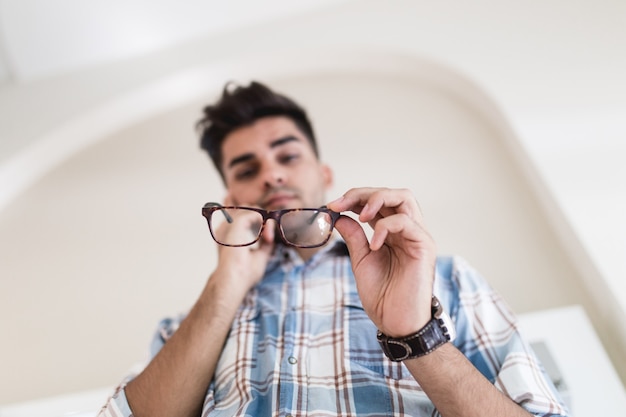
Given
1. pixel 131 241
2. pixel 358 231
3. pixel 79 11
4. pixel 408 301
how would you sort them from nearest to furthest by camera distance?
1. pixel 408 301
2. pixel 358 231
3. pixel 131 241
4. pixel 79 11

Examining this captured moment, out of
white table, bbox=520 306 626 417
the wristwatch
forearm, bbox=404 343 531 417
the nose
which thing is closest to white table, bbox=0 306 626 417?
white table, bbox=520 306 626 417

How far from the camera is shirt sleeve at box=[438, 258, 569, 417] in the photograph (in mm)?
815

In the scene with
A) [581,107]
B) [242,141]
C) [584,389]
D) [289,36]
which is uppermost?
[289,36]

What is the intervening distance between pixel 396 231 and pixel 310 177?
0.60 m

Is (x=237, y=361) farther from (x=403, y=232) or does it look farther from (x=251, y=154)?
(x=251, y=154)

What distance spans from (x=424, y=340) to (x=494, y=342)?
0.81ft

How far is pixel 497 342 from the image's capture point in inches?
35.7

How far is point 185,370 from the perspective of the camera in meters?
0.94

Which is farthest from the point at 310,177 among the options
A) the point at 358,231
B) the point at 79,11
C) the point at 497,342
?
the point at 79,11

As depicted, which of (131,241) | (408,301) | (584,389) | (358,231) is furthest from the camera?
(131,241)

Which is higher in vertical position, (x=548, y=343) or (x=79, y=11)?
(x=79, y=11)

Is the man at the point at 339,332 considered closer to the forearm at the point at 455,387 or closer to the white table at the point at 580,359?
the forearm at the point at 455,387

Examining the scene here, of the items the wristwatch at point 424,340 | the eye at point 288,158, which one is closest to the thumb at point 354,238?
the wristwatch at point 424,340

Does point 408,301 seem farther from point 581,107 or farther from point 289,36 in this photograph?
point 289,36
